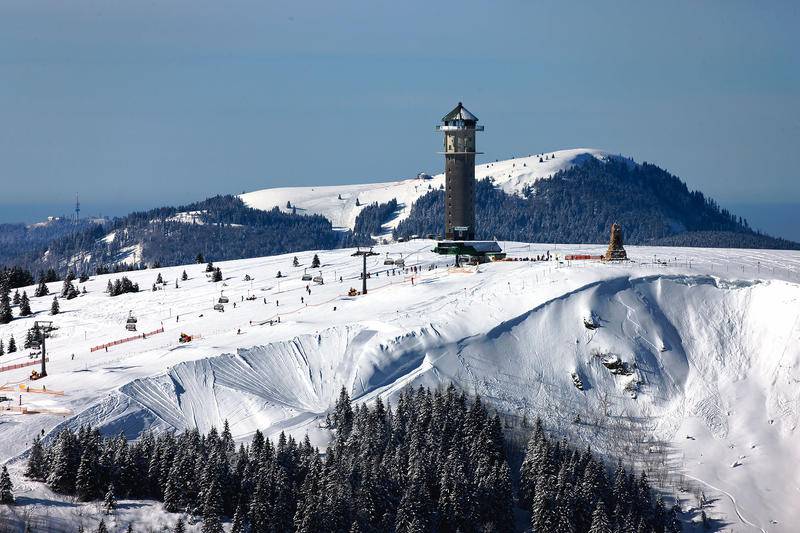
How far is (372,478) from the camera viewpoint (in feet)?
208

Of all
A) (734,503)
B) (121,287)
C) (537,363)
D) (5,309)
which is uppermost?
(121,287)

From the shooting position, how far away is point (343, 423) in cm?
7112

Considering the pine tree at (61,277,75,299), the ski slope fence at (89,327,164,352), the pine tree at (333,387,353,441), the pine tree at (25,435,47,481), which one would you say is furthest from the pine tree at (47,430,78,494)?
the pine tree at (61,277,75,299)

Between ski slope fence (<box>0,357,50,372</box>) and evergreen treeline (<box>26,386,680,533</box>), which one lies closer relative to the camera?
evergreen treeline (<box>26,386,680,533</box>)

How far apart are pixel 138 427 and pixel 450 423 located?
743 inches

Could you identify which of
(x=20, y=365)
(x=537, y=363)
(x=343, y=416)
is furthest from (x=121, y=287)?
(x=343, y=416)

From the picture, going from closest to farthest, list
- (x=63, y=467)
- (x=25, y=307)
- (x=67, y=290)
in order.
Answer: (x=63, y=467) < (x=25, y=307) < (x=67, y=290)

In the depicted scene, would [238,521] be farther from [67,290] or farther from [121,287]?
[67,290]

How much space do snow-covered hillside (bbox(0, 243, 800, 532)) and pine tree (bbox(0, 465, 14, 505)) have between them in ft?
22.3

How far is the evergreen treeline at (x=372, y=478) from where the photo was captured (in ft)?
199

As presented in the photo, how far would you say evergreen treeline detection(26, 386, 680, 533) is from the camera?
60.6m

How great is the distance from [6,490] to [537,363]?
39.0 metres

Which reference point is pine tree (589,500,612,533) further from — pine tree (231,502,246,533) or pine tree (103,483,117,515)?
pine tree (103,483,117,515)

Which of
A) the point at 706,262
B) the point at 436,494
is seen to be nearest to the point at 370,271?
the point at 706,262
